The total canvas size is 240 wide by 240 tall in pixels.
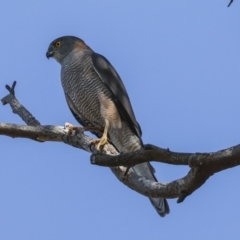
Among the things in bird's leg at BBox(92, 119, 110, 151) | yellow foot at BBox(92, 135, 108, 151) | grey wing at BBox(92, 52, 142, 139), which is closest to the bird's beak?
grey wing at BBox(92, 52, 142, 139)

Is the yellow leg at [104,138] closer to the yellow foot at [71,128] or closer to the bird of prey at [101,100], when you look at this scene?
the bird of prey at [101,100]

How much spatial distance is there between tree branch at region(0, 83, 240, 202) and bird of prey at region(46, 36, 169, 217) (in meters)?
0.91

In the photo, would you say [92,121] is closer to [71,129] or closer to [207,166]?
[71,129]

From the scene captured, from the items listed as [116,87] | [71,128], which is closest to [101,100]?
[116,87]

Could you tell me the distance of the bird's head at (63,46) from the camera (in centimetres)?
998

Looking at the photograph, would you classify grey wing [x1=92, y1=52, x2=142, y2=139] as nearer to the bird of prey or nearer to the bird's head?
the bird of prey

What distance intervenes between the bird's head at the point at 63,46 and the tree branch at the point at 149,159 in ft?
8.71

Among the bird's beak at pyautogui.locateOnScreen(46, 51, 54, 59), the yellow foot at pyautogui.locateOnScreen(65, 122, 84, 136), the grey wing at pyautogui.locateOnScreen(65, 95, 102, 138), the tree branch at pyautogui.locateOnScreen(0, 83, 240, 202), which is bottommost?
the tree branch at pyautogui.locateOnScreen(0, 83, 240, 202)

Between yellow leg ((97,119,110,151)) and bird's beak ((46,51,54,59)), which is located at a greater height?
bird's beak ((46,51,54,59))

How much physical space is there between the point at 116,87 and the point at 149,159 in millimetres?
4032

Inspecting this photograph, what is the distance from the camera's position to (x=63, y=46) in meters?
10.1

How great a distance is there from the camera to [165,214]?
25.0 feet

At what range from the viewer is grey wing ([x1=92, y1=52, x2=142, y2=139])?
8.67m

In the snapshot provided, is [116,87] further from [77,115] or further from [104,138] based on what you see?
[104,138]
